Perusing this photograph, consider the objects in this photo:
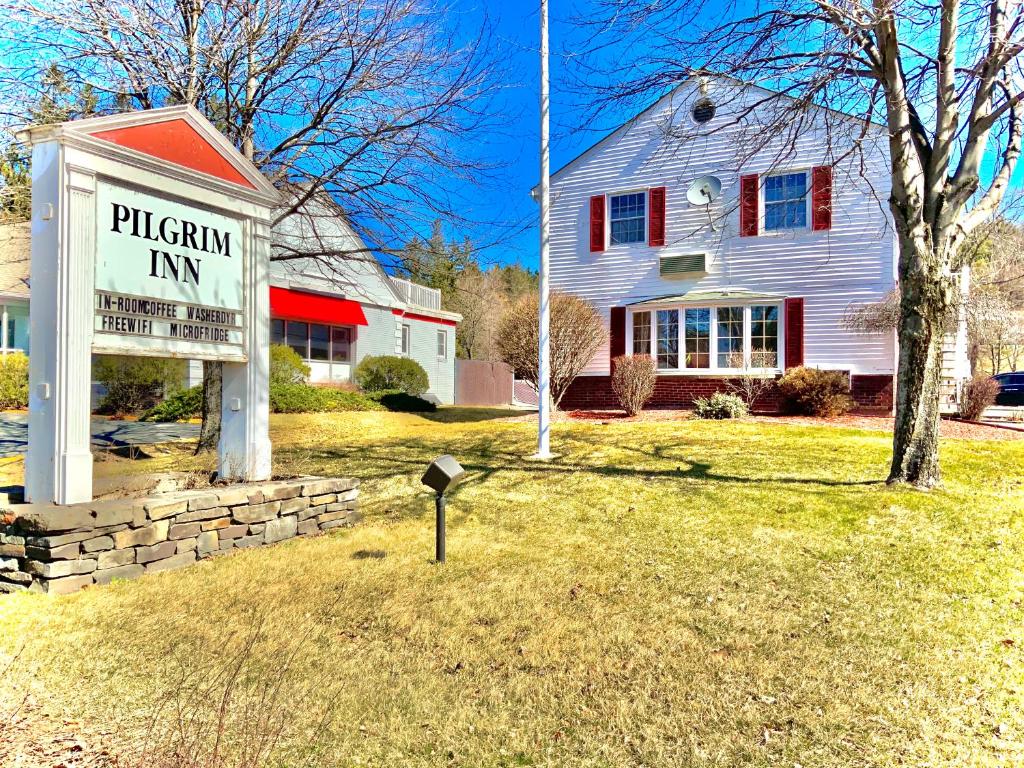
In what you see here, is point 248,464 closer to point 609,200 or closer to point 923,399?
point 923,399

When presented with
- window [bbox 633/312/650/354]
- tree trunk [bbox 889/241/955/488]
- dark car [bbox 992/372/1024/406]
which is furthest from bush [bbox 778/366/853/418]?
dark car [bbox 992/372/1024/406]

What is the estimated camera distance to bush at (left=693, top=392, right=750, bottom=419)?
41.7 feet

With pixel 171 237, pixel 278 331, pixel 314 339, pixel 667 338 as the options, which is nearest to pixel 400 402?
pixel 314 339

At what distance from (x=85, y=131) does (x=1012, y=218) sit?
127 feet

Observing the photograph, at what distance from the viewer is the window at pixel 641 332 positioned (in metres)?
16.0

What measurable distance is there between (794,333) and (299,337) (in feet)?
44.4

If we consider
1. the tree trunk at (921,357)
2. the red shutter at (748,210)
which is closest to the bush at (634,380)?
the red shutter at (748,210)

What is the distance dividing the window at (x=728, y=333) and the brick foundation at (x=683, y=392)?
0.64 m

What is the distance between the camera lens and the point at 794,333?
47.9 ft

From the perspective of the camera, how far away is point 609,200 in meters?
16.8

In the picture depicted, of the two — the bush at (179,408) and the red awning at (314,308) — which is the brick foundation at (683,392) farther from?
the bush at (179,408)

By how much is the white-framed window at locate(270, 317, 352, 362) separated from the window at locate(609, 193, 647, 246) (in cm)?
918

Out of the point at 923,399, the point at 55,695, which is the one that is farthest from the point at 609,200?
the point at 55,695

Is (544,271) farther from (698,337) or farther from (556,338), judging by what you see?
(698,337)
